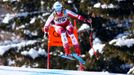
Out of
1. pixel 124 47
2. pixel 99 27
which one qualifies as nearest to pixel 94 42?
pixel 99 27

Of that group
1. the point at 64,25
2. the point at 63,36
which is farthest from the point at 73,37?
the point at 64,25

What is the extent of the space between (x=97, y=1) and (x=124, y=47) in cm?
159

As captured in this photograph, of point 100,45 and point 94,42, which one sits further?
point 94,42

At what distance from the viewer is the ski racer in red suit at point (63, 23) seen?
1036 cm

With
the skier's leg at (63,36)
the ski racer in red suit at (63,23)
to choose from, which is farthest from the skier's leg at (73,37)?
the skier's leg at (63,36)

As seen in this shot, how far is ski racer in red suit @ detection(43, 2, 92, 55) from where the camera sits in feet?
34.0

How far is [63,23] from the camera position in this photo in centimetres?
1052

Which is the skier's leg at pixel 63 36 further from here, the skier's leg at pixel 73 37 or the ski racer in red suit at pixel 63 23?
the skier's leg at pixel 73 37

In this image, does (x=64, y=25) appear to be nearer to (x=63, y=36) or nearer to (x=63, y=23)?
(x=63, y=23)

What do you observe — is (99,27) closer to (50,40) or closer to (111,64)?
(111,64)

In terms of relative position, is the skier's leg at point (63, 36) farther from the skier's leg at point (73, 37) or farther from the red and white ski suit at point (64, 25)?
the skier's leg at point (73, 37)

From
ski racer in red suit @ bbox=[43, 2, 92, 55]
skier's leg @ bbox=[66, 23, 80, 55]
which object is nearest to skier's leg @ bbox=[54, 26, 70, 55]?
ski racer in red suit @ bbox=[43, 2, 92, 55]

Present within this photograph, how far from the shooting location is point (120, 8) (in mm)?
11797

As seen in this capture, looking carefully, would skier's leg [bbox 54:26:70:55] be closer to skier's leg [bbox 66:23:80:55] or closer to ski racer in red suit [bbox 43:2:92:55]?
ski racer in red suit [bbox 43:2:92:55]
